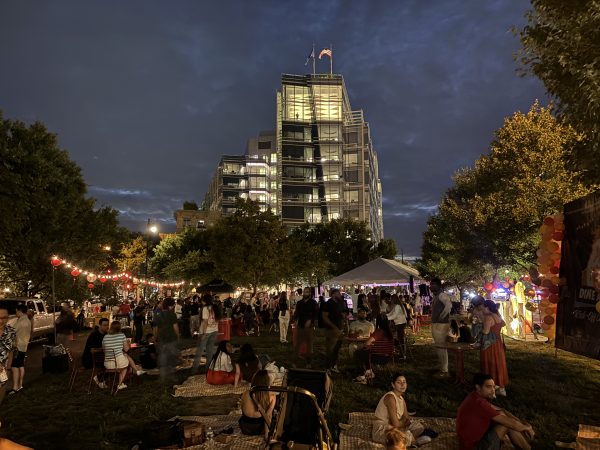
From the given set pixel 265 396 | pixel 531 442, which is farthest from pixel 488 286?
pixel 265 396

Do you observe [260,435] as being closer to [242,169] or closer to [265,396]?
[265,396]

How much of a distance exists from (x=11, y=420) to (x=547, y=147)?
887 inches

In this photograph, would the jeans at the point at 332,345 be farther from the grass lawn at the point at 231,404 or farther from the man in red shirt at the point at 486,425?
the man in red shirt at the point at 486,425

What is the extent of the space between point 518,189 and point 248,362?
1795cm

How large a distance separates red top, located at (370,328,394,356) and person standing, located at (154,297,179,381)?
14.9 ft

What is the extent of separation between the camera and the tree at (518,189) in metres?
21.3


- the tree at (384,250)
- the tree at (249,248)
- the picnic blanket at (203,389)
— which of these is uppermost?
the tree at (384,250)

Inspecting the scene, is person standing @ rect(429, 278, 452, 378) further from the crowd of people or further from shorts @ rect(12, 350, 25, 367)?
shorts @ rect(12, 350, 25, 367)

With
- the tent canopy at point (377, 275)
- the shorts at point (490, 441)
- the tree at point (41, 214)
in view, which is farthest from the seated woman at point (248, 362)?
the tree at point (41, 214)

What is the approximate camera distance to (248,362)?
9375 mm

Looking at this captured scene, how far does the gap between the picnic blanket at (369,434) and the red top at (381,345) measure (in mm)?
2719

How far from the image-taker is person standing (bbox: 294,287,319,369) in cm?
1171

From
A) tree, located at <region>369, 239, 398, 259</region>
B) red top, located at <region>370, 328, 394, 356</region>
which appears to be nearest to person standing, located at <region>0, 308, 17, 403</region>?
red top, located at <region>370, 328, 394, 356</region>

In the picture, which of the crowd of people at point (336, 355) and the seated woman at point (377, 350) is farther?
the seated woman at point (377, 350)
